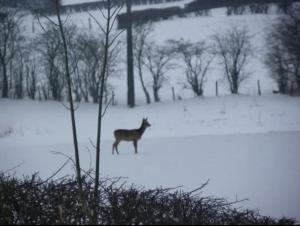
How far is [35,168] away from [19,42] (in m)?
17.5

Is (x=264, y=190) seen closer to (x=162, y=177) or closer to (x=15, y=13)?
(x=162, y=177)

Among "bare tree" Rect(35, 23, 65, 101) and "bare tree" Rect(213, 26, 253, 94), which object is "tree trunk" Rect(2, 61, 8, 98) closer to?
"bare tree" Rect(35, 23, 65, 101)

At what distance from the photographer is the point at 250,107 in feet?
77.5

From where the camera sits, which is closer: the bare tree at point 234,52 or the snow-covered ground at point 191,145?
the snow-covered ground at point 191,145

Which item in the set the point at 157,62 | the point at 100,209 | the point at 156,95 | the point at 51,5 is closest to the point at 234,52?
the point at 157,62

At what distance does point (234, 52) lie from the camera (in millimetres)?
29312

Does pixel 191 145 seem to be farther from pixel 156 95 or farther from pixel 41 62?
pixel 41 62

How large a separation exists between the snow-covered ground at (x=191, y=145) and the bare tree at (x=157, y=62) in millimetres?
3048

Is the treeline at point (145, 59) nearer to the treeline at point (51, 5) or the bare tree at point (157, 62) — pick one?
the bare tree at point (157, 62)

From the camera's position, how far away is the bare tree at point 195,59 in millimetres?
29062

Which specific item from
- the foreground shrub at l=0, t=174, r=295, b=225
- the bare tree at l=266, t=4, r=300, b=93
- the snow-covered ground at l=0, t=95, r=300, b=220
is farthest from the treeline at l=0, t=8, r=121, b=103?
the foreground shrub at l=0, t=174, r=295, b=225

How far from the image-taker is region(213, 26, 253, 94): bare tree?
95.1 feet

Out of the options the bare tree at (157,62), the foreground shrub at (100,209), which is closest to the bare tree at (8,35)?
the bare tree at (157,62)

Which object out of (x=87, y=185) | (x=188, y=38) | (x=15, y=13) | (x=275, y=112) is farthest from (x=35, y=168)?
(x=188, y=38)
